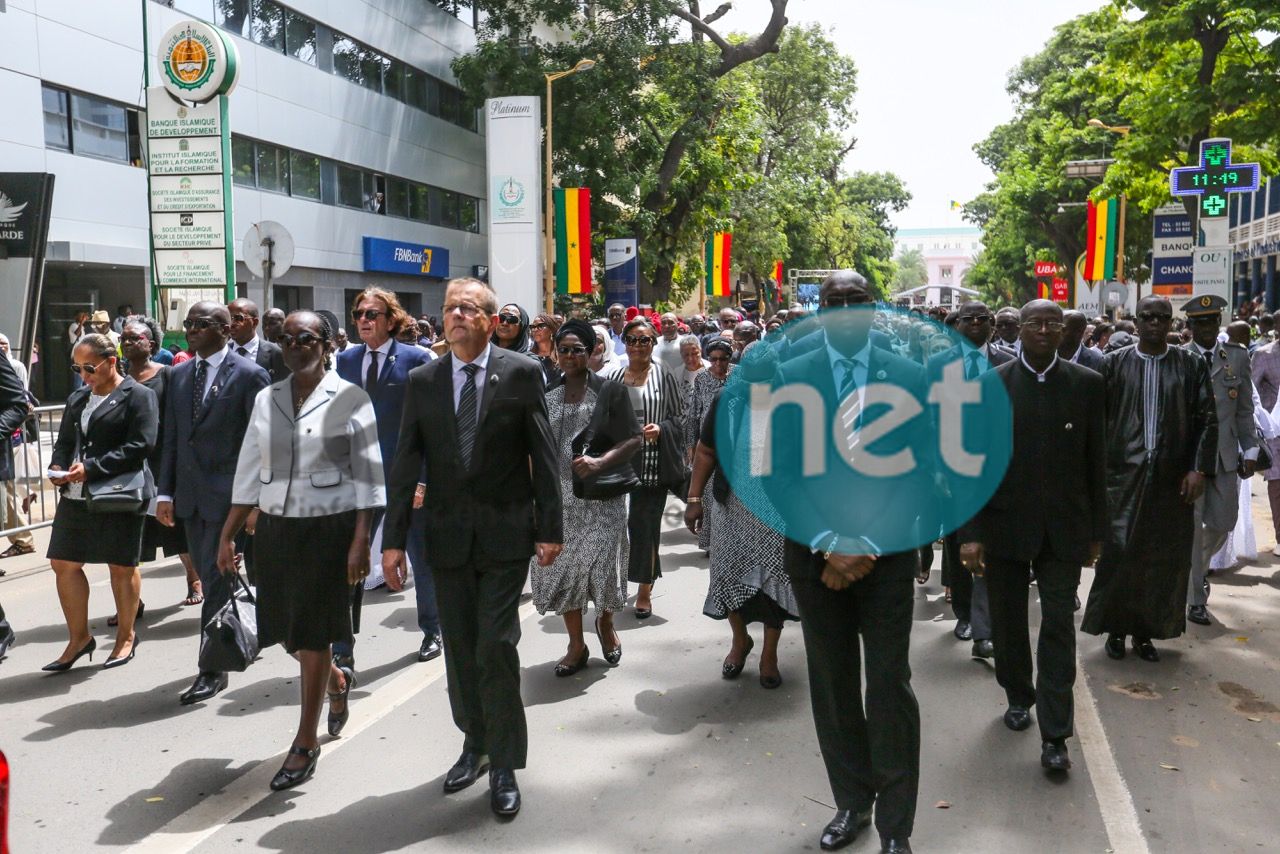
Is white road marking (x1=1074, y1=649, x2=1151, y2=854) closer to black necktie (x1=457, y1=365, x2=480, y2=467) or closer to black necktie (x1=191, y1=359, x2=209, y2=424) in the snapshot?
black necktie (x1=457, y1=365, x2=480, y2=467)

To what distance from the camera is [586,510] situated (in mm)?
6547

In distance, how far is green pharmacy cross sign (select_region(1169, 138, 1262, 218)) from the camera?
1510 cm

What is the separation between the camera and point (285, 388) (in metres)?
4.98

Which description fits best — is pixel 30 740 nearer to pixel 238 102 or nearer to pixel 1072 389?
pixel 1072 389

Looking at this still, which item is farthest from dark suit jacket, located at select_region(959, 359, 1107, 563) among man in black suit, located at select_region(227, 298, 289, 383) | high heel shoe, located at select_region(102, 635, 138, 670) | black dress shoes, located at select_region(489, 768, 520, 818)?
man in black suit, located at select_region(227, 298, 289, 383)

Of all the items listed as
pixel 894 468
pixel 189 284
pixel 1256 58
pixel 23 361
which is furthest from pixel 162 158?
pixel 1256 58

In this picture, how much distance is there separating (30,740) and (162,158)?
10989 mm

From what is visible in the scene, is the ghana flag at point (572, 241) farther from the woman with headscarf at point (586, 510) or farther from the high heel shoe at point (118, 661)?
the high heel shoe at point (118, 661)

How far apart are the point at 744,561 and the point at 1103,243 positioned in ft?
89.7

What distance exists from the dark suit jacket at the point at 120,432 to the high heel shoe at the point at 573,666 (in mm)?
2518

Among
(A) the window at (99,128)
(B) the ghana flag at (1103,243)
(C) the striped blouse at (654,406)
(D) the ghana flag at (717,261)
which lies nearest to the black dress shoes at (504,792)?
(C) the striped blouse at (654,406)

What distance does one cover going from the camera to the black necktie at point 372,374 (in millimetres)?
7051

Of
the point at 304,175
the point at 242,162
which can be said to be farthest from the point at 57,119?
the point at 304,175

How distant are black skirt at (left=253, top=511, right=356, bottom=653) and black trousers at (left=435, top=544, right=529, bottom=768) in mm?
475
